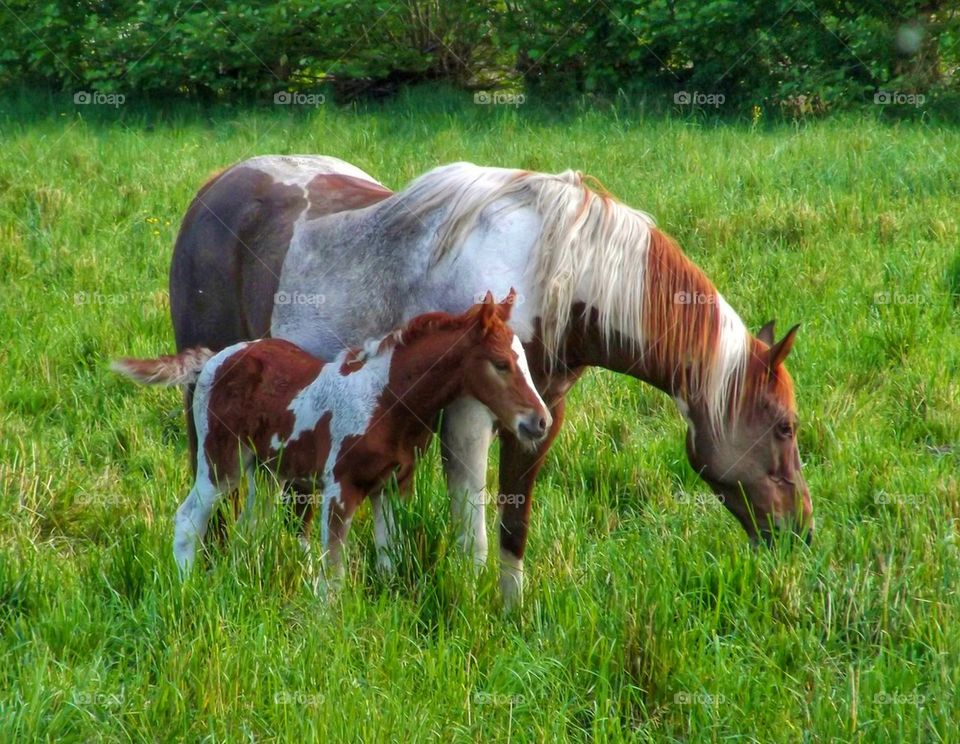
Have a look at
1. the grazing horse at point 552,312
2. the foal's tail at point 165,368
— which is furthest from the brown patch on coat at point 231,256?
the foal's tail at point 165,368

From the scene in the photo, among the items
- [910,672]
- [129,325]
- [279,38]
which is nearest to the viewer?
[910,672]

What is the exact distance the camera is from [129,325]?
6434 mm

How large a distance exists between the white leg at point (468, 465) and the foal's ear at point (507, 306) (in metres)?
0.35

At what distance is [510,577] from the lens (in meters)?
4.21

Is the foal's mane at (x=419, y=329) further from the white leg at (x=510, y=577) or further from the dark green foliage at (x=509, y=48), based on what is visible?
the dark green foliage at (x=509, y=48)

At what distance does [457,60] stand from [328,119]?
276 centimetres

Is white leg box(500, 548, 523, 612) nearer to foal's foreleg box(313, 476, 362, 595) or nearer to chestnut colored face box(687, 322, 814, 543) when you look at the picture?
foal's foreleg box(313, 476, 362, 595)

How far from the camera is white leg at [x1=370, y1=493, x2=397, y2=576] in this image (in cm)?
385

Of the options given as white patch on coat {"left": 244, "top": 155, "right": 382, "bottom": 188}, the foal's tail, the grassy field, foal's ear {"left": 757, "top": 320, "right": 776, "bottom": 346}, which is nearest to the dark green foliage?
the grassy field

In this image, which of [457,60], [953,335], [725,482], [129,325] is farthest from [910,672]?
[457,60]

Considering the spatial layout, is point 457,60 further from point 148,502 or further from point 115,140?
point 148,502

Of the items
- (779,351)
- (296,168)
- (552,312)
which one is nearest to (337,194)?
(296,168)

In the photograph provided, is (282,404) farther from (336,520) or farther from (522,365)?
(522,365)

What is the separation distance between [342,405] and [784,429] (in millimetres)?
1460
